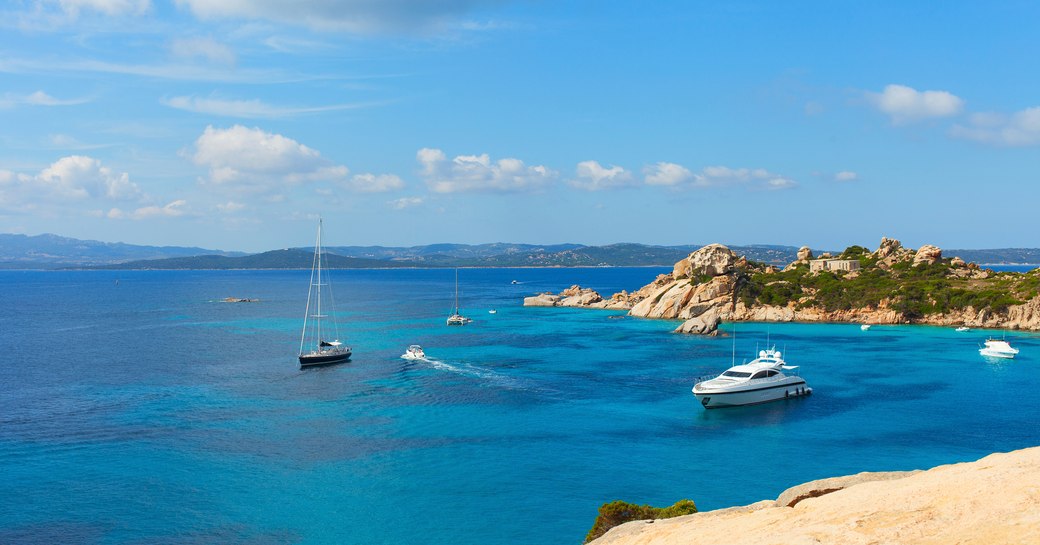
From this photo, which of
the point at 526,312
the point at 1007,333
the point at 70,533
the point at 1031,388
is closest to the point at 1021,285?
the point at 1007,333

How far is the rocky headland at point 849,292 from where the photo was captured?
96125 mm

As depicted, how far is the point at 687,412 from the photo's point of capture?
1956 inches

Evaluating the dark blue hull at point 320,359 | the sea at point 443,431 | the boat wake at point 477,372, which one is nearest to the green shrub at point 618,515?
the sea at point 443,431

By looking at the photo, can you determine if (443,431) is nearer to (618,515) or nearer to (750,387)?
(618,515)

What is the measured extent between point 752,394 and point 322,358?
40.9m

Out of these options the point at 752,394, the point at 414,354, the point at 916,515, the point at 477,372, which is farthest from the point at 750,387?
the point at 916,515

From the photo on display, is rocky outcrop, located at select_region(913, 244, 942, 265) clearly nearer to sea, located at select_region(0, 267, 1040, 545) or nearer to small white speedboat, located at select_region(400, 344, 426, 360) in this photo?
sea, located at select_region(0, 267, 1040, 545)

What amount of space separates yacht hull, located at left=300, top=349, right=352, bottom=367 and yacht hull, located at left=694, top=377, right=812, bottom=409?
Answer: 122ft

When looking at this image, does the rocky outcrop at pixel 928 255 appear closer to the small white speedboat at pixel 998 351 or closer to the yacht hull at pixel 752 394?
the small white speedboat at pixel 998 351

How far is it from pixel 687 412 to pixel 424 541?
86.4 ft

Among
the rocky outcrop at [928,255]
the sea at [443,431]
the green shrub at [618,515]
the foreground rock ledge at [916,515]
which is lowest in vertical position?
the sea at [443,431]

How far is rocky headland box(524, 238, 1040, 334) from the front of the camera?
96.1m

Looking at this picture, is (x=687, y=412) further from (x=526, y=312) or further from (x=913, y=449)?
(x=526, y=312)

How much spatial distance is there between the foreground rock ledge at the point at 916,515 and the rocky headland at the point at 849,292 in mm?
79614
